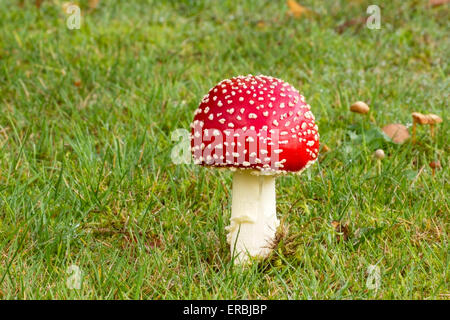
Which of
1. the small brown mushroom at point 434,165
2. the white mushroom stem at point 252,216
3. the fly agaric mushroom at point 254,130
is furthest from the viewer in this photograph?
the small brown mushroom at point 434,165

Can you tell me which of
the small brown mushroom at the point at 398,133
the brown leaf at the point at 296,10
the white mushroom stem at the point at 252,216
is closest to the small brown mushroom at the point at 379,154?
the small brown mushroom at the point at 398,133

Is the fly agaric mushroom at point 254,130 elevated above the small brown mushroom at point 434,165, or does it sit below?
above

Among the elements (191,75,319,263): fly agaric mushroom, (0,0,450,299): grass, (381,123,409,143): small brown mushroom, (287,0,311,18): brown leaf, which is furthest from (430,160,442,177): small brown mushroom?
(287,0,311,18): brown leaf

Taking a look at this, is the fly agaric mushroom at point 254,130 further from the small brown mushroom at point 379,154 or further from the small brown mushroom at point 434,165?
the small brown mushroom at point 434,165

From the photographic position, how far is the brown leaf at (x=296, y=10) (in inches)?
242

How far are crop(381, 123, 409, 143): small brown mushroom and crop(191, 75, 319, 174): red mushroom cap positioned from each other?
139 cm

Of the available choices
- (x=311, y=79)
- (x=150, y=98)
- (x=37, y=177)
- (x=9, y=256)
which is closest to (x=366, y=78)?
(x=311, y=79)

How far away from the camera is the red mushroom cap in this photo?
2574 mm

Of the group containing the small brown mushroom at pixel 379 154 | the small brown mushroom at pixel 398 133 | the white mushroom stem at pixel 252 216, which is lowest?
the white mushroom stem at pixel 252 216

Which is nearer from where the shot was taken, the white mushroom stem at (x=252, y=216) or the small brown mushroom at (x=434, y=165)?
the white mushroom stem at (x=252, y=216)

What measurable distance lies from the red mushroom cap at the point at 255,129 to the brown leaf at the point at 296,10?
144 inches

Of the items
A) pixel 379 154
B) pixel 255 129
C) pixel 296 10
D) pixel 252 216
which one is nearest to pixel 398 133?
pixel 379 154

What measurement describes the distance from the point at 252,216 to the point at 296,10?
3774 mm
